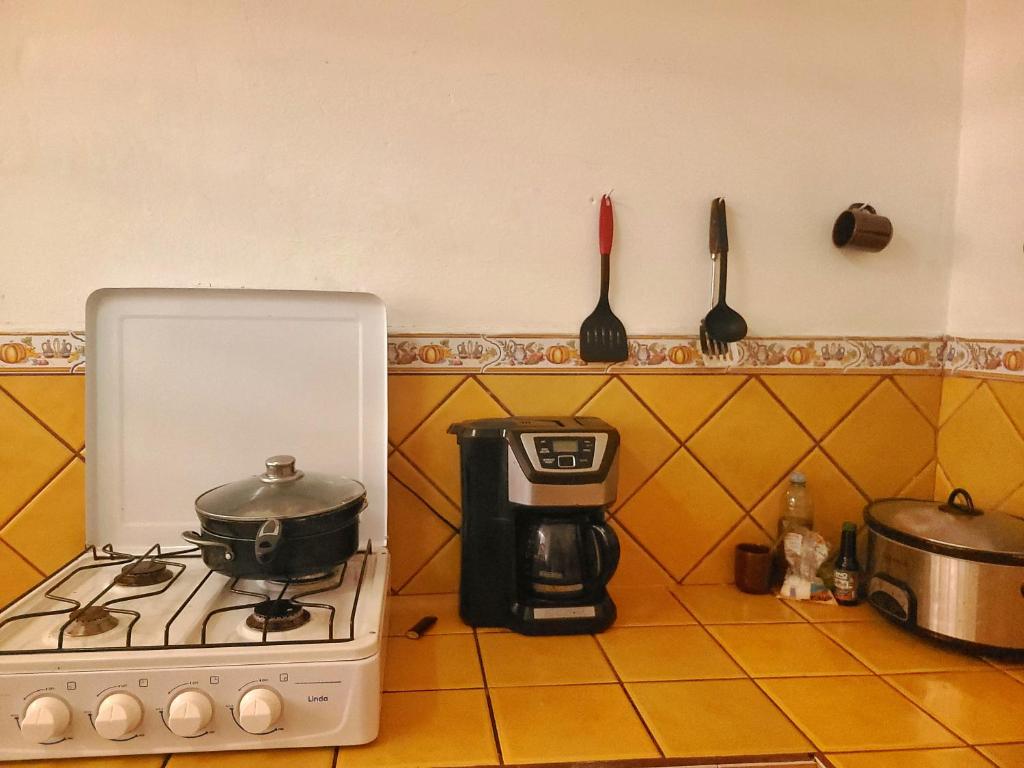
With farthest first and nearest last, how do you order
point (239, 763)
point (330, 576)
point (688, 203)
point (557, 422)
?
1. point (688, 203)
2. point (557, 422)
3. point (330, 576)
4. point (239, 763)

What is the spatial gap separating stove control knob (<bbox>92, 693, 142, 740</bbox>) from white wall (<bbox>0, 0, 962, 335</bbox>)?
62cm

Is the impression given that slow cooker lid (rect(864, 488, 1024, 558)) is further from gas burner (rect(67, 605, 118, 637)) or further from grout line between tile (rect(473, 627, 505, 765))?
gas burner (rect(67, 605, 118, 637))

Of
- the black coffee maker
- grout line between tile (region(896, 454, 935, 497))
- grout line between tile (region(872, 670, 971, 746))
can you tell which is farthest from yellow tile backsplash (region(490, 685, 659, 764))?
grout line between tile (region(896, 454, 935, 497))

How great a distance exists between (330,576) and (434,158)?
68cm

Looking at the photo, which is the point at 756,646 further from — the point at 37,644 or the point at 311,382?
the point at 37,644

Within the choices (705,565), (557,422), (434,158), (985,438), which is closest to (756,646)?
(705,565)

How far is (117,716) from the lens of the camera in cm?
70

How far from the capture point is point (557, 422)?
3.50ft

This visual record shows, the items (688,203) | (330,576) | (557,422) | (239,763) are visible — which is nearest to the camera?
(239,763)

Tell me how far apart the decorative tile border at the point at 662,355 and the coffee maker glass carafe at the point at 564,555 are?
0.28m

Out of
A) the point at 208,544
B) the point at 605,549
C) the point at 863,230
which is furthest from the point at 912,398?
the point at 208,544

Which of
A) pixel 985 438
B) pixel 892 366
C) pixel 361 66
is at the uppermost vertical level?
pixel 361 66

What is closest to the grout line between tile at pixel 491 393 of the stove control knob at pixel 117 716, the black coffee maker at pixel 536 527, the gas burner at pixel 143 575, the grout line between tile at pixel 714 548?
the black coffee maker at pixel 536 527

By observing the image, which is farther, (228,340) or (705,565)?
(705,565)
